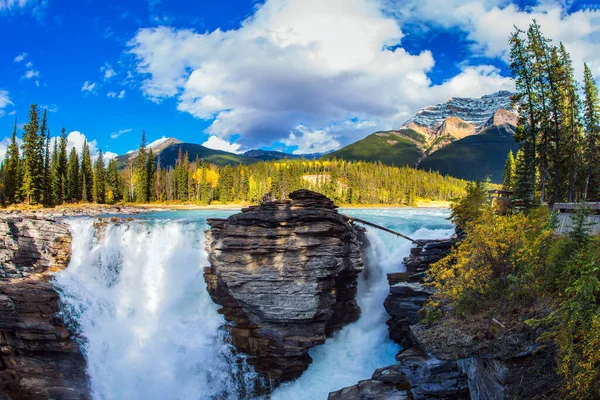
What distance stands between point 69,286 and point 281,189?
311 ft

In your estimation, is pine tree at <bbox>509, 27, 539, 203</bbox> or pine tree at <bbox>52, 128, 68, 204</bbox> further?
pine tree at <bbox>52, 128, 68, 204</bbox>

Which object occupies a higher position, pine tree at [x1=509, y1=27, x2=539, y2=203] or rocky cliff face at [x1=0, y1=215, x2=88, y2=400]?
pine tree at [x1=509, y1=27, x2=539, y2=203]

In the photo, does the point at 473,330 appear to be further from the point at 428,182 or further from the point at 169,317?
the point at 428,182

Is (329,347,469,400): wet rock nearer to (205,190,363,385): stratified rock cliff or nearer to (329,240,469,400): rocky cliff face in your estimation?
(329,240,469,400): rocky cliff face

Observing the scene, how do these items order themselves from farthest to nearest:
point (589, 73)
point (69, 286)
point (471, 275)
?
point (589, 73), point (69, 286), point (471, 275)

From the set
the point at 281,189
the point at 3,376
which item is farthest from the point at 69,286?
the point at 281,189

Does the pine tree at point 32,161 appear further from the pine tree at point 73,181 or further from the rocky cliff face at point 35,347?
the rocky cliff face at point 35,347

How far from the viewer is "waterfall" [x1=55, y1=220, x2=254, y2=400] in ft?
67.8

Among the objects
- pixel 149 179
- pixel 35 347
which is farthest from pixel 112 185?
pixel 35 347

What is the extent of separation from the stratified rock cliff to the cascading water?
1457 millimetres

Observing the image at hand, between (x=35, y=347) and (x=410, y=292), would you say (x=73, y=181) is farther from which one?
(x=410, y=292)

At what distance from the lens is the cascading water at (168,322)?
20.8 m

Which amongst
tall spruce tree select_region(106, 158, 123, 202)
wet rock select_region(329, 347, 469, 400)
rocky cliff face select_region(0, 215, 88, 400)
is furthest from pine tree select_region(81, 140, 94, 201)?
wet rock select_region(329, 347, 469, 400)

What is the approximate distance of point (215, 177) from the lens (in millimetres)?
120500
